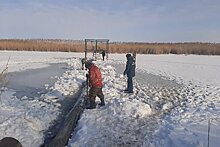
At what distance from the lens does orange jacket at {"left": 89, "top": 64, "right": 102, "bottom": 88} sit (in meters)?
10.0

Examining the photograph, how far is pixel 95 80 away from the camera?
1021 cm

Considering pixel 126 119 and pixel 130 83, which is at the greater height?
pixel 130 83

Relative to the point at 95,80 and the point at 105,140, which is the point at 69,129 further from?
the point at 95,80

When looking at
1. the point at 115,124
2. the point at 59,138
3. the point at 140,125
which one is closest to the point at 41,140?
the point at 59,138

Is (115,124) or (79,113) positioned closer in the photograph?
(115,124)

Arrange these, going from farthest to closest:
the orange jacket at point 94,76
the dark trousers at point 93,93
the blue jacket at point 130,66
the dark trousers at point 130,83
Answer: the dark trousers at point 130,83 < the blue jacket at point 130,66 < the dark trousers at point 93,93 < the orange jacket at point 94,76

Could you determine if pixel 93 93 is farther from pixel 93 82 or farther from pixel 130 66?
pixel 130 66

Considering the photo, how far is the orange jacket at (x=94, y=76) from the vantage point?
32.9ft

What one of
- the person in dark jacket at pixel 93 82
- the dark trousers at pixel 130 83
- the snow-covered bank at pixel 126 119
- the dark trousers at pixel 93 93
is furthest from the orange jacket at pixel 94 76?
the dark trousers at pixel 130 83

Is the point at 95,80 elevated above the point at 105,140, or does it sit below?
above

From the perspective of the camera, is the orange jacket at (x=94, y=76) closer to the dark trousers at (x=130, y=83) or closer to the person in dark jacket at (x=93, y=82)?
the person in dark jacket at (x=93, y=82)

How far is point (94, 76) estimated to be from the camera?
10.1 meters

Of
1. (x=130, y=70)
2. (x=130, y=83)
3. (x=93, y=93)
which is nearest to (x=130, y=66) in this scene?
(x=130, y=70)

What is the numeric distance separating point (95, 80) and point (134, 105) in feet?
4.45
